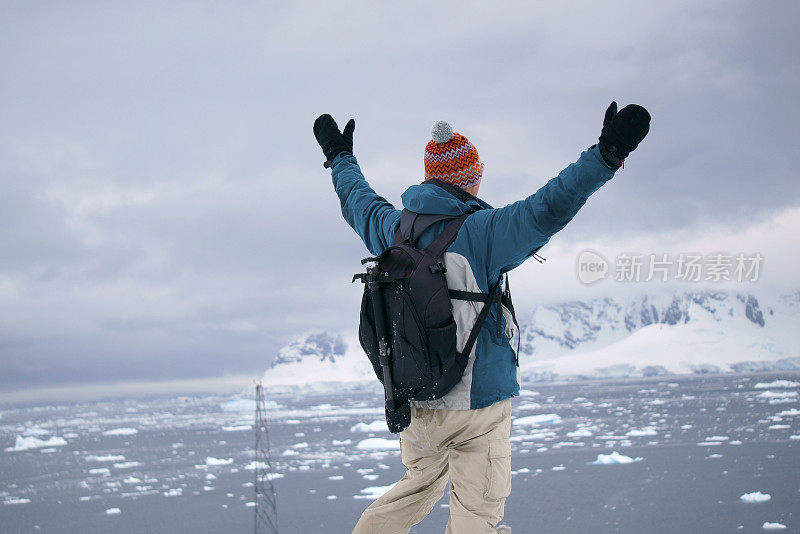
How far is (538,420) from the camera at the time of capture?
149ft

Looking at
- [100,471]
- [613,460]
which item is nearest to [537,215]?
[613,460]

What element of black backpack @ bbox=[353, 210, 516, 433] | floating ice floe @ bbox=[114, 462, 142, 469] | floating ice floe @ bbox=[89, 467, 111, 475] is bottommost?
floating ice floe @ bbox=[89, 467, 111, 475]

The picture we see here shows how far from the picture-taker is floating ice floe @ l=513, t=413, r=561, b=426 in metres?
43.9

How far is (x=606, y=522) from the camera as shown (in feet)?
66.9

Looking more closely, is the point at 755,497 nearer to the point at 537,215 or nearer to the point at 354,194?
the point at 354,194

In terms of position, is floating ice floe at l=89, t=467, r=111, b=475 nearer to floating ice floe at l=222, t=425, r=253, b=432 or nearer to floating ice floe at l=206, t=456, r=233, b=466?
floating ice floe at l=206, t=456, r=233, b=466

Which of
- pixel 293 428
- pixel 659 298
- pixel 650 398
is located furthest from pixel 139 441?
pixel 659 298

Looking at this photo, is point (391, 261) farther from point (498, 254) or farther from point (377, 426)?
point (377, 426)

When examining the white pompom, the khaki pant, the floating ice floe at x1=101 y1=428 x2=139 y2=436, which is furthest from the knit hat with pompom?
the floating ice floe at x1=101 y1=428 x2=139 y2=436

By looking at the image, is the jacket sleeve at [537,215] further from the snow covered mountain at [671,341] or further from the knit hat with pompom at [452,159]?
the snow covered mountain at [671,341]

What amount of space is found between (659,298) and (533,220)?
209 metres

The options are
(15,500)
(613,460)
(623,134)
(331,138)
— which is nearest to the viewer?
(623,134)

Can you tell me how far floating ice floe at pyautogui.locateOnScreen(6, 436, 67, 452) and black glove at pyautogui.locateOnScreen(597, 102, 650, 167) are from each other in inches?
2509

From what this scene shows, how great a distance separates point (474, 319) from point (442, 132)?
20.3 inches
